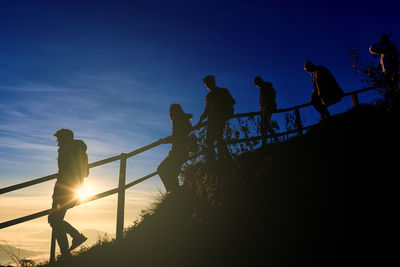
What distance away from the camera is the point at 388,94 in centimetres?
721

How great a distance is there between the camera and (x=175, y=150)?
17.3ft

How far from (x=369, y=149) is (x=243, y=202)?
2.28 meters

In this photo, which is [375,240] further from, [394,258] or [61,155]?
[61,155]

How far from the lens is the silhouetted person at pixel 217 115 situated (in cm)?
565

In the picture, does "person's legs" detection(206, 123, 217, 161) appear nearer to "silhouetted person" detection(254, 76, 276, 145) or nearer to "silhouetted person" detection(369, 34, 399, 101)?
"silhouetted person" detection(254, 76, 276, 145)

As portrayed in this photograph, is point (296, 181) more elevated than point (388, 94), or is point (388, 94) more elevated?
point (388, 94)

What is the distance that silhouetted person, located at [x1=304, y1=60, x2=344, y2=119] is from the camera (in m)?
7.11

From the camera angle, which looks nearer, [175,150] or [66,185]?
[66,185]

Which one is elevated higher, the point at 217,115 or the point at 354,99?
the point at 354,99

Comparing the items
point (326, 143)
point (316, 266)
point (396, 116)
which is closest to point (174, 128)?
point (326, 143)

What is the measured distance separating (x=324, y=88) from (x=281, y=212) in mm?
4341

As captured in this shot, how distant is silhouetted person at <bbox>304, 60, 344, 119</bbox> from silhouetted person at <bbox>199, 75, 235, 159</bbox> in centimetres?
272

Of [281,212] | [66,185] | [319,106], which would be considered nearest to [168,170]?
[66,185]

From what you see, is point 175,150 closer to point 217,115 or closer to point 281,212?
point 217,115
